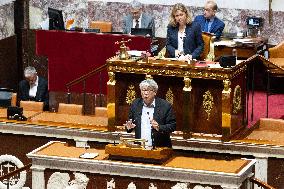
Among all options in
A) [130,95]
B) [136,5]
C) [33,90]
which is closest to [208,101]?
[130,95]

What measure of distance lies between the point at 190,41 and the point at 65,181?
2.62 meters

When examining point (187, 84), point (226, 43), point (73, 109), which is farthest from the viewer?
point (226, 43)

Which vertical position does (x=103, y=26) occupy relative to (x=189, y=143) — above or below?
above

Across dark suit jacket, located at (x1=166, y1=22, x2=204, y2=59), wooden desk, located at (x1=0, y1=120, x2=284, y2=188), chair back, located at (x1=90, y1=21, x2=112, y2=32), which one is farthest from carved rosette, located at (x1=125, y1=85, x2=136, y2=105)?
chair back, located at (x1=90, y1=21, x2=112, y2=32)

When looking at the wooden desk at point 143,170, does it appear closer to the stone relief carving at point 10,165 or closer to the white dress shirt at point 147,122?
the white dress shirt at point 147,122

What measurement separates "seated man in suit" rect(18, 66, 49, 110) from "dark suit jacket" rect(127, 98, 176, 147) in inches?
120

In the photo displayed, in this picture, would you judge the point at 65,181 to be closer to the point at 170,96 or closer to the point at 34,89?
the point at 170,96

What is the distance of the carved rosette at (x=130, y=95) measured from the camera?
1271 cm

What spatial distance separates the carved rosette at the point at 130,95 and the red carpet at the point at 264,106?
165cm

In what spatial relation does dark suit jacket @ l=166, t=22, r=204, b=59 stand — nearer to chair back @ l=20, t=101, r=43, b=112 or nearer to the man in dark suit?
the man in dark suit

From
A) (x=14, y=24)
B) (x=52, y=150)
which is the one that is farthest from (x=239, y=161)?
(x=14, y=24)

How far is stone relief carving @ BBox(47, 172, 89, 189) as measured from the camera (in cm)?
1114

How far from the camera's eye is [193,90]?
12.4 m

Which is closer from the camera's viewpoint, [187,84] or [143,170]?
[143,170]
